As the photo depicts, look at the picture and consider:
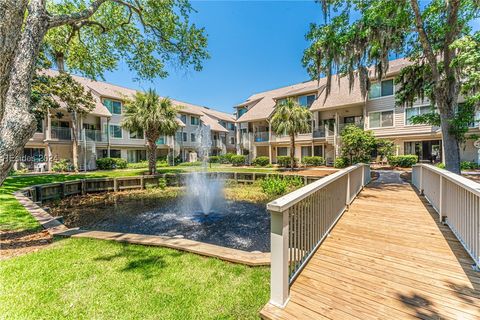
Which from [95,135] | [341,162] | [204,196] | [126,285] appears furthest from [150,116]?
[341,162]

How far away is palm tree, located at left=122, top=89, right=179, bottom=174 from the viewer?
17.4 metres

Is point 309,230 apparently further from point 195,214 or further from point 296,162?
point 296,162

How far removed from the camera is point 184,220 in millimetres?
8711

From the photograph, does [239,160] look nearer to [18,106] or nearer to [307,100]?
[307,100]

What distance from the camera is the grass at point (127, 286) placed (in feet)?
8.68

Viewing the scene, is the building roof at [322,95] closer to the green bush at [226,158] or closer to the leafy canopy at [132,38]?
the green bush at [226,158]

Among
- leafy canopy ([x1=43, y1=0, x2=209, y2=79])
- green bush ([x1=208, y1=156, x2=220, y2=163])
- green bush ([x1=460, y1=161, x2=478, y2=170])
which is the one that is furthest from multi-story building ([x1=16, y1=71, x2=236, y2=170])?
green bush ([x1=460, y1=161, x2=478, y2=170])

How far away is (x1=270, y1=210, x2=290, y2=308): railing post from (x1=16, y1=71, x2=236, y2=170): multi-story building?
60.2 feet

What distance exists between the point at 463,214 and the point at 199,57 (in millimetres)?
11173

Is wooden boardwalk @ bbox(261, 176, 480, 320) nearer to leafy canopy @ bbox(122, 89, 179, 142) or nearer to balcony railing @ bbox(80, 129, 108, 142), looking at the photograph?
leafy canopy @ bbox(122, 89, 179, 142)

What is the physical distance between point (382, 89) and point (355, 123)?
12.1 feet

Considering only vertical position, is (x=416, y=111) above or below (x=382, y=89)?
below

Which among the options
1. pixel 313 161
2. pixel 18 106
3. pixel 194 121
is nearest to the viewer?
pixel 18 106

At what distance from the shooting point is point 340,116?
22969 mm
